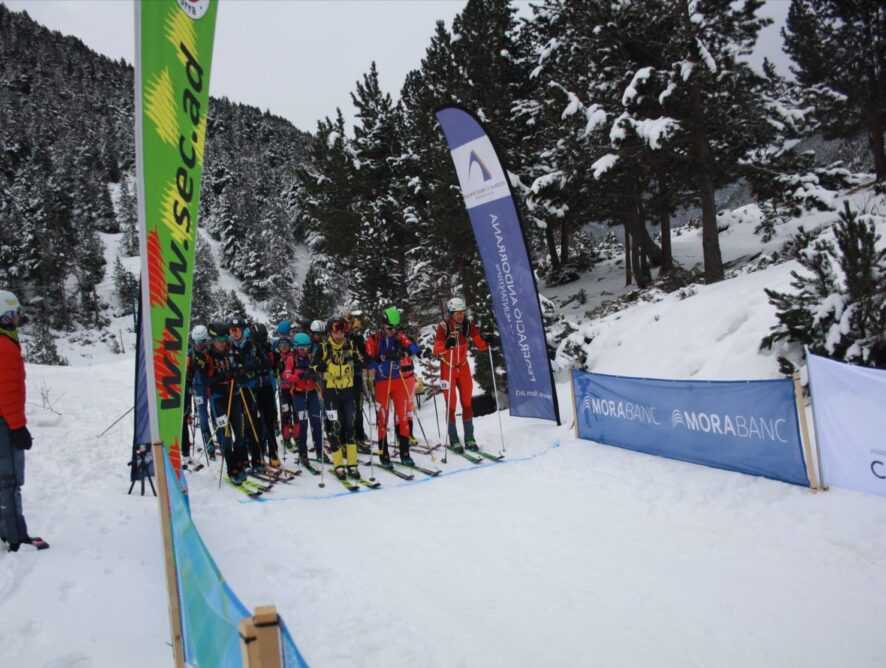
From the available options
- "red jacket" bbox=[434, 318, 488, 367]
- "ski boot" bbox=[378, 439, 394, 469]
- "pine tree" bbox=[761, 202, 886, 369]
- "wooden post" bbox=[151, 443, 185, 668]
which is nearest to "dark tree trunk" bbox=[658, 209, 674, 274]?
"pine tree" bbox=[761, 202, 886, 369]

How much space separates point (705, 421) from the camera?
634cm

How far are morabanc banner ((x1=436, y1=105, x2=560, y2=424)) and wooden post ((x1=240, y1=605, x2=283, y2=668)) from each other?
801 cm

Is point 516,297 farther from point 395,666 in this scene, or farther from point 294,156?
point 294,156

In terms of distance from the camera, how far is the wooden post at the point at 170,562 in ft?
9.27

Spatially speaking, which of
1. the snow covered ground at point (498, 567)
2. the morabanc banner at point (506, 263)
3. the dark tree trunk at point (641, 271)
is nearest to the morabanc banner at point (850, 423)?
the snow covered ground at point (498, 567)

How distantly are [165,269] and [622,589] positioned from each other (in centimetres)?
387

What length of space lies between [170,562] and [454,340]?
621cm

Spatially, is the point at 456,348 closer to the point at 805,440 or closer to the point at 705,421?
the point at 705,421

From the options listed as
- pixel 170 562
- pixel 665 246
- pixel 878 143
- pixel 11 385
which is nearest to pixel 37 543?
pixel 11 385

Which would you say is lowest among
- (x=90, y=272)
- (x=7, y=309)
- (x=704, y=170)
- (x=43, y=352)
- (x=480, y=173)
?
(x=7, y=309)

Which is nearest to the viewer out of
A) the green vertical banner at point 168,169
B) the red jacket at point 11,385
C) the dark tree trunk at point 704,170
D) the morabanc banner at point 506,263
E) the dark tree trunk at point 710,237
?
the green vertical banner at point 168,169

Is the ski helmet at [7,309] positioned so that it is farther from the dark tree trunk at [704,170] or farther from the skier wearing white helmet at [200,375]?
the dark tree trunk at [704,170]

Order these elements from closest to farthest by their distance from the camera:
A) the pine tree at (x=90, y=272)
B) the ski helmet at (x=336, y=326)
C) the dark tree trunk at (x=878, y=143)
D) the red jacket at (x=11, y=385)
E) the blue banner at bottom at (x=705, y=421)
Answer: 1. the red jacket at (x=11, y=385)
2. the blue banner at bottom at (x=705, y=421)
3. the ski helmet at (x=336, y=326)
4. the dark tree trunk at (x=878, y=143)
5. the pine tree at (x=90, y=272)

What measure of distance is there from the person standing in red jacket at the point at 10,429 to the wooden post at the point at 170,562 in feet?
7.93
